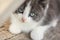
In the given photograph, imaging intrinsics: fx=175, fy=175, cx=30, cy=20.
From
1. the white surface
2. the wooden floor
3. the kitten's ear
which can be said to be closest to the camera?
the kitten's ear

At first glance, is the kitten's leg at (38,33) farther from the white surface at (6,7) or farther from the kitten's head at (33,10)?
the white surface at (6,7)

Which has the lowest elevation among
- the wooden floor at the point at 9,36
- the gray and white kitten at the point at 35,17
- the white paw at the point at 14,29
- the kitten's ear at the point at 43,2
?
the wooden floor at the point at 9,36

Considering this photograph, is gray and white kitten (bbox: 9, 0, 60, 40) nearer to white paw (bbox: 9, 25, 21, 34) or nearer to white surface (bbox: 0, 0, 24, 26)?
white paw (bbox: 9, 25, 21, 34)

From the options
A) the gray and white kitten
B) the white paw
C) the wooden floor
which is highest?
the gray and white kitten

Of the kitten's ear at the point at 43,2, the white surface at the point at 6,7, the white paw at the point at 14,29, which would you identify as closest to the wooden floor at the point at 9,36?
the white paw at the point at 14,29

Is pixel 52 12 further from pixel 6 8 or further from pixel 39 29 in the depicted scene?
pixel 6 8

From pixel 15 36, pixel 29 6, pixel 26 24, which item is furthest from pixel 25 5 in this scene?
pixel 15 36

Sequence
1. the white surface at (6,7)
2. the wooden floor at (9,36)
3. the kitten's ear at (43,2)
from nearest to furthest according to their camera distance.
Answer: the kitten's ear at (43,2) < the wooden floor at (9,36) < the white surface at (6,7)

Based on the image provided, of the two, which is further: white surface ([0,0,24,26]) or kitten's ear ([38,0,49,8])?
white surface ([0,0,24,26])

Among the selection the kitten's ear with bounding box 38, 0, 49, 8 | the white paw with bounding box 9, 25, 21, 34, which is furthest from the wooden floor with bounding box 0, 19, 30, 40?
the kitten's ear with bounding box 38, 0, 49, 8
